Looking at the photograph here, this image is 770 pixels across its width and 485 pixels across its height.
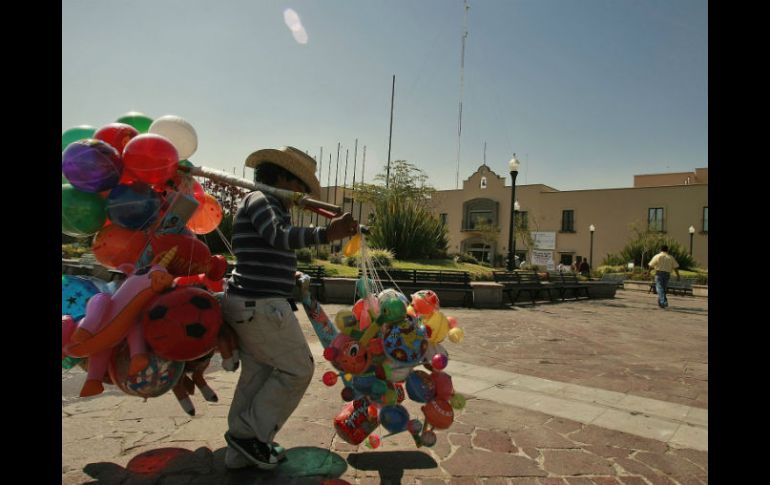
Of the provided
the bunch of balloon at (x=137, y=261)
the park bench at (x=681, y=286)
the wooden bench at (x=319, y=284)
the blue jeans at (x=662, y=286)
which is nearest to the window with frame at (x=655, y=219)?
the park bench at (x=681, y=286)

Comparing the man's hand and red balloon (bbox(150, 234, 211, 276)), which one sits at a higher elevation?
the man's hand

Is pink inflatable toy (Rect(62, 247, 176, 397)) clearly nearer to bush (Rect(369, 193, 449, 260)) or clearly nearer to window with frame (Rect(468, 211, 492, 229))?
bush (Rect(369, 193, 449, 260))

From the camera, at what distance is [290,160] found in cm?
275

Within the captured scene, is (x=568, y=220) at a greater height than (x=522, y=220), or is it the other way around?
(x=568, y=220)

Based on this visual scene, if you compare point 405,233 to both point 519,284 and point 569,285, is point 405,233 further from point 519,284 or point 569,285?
point 569,285

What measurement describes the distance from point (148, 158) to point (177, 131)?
19.6 inches

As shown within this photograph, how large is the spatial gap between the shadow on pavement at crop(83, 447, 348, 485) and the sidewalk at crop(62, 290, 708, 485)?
0.01 m

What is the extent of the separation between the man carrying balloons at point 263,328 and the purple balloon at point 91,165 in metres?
0.70

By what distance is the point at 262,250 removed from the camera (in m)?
2.60

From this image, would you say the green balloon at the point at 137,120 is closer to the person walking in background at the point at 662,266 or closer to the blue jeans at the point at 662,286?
the person walking in background at the point at 662,266

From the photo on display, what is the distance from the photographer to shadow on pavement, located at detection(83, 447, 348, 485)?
255 centimetres

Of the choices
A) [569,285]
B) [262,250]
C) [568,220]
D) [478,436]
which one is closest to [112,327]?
[262,250]

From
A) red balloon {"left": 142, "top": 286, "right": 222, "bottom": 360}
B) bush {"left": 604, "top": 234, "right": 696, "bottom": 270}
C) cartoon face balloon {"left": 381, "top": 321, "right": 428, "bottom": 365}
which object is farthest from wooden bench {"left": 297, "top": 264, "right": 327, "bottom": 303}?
bush {"left": 604, "top": 234, "right": 696, "bottom": 270}
